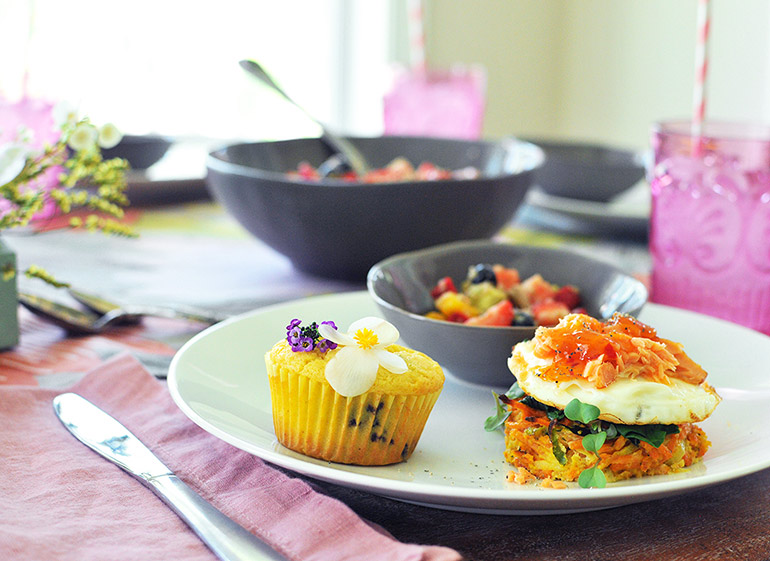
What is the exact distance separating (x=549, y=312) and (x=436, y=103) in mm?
1552

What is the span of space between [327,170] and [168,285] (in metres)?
0.41

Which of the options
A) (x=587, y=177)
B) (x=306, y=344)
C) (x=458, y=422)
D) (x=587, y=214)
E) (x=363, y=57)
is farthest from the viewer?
(x=363, y=57)

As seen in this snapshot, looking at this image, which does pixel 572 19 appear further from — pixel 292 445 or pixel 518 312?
pixel 292 445

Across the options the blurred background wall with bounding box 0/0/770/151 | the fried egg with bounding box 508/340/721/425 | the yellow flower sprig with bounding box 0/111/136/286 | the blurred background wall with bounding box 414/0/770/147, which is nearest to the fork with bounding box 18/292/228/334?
the yellow flower sprig with bounding box 0/111/136/286

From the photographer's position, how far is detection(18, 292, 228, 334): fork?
131 centimetres

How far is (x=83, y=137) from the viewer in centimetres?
130

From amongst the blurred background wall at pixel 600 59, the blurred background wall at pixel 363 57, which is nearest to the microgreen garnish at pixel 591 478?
the blurred background wall at pixel 363 57

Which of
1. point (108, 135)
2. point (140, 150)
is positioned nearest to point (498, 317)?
point (108, 135)

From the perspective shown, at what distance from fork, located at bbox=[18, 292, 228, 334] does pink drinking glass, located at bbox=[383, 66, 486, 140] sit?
54.7 inches

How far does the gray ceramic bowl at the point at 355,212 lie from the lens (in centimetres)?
149

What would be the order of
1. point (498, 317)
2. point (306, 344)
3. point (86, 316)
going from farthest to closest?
point (86, 316), point (498, 317), point (306, 344)

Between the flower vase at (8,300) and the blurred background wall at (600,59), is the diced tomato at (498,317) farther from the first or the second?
the blurred background wall at (600,59)

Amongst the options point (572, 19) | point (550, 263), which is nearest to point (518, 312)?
point (550, 263)

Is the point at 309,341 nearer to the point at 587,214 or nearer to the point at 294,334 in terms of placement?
the point at 294,334
